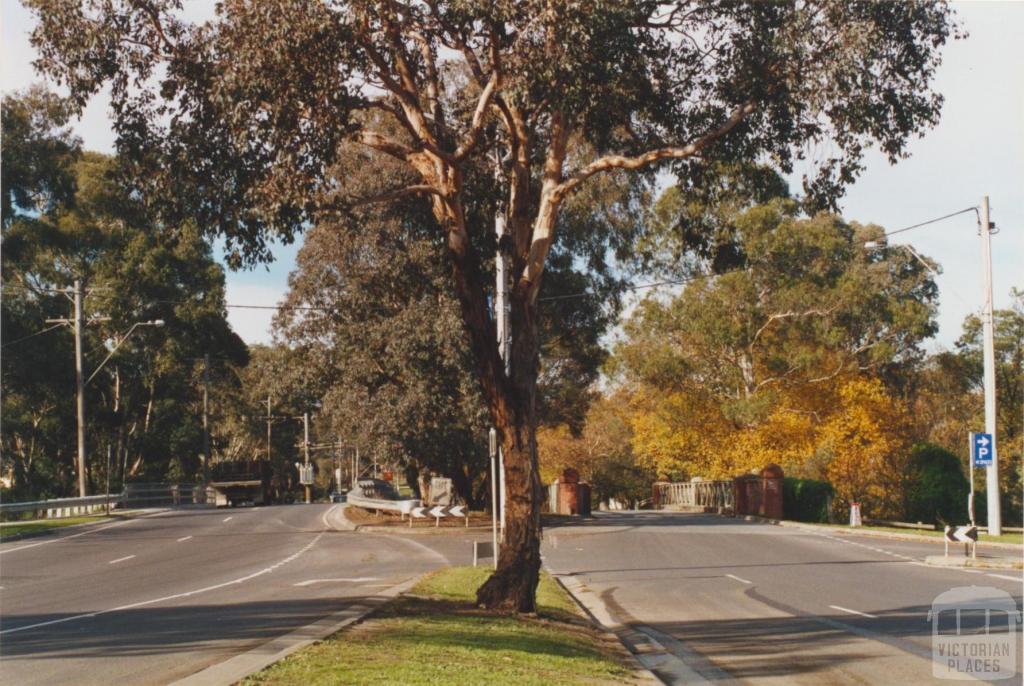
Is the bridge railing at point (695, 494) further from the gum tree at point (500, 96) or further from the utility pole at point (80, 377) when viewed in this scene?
the gum tree at point (500, 96)

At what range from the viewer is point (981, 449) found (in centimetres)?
2908

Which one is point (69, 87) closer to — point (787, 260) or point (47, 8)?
point (47, 8)

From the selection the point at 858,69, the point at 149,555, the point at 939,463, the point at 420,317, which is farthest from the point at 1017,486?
the point at 858,69

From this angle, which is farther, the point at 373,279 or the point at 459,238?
the point at 373,279

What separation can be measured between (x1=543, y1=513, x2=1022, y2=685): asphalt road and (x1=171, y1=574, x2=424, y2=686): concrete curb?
3926 millimetres

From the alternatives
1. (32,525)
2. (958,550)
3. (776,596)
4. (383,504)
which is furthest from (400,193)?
(383,504)

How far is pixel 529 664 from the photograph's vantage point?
34.7ft

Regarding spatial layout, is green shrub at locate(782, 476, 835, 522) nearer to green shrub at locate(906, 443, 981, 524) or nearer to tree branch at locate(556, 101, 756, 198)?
green shrub at locate(906, 443, 981, 524)

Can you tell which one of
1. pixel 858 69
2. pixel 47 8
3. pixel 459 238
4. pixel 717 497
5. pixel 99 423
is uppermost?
pixel 47 8

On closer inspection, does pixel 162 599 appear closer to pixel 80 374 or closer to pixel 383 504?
pixel 383 504

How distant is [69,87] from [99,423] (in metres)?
52.1

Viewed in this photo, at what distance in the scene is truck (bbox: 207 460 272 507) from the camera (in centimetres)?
5612

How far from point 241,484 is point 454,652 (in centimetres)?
4763

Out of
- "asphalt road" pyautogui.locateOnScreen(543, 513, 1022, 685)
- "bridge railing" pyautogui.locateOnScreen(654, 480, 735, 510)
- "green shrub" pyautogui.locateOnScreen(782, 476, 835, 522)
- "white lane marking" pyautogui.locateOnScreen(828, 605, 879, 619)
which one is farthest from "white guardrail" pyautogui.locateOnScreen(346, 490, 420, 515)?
"white lane marking" pyautogui.locateOnScreen(828, 605, 879, 619)
